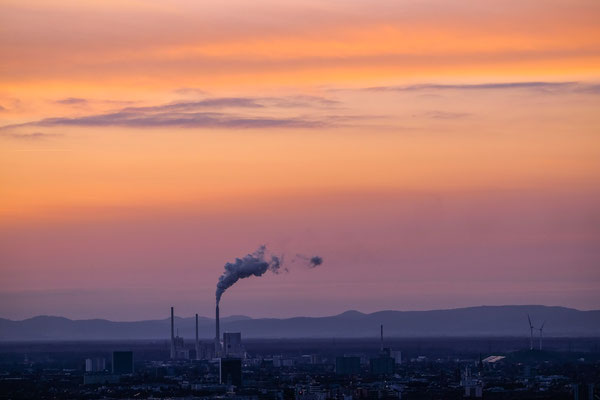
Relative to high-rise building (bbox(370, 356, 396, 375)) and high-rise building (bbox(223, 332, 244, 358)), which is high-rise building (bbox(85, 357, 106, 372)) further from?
high-rise building (bbox(370, 356, 396, 375))

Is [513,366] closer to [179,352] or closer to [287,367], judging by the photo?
[287,367]

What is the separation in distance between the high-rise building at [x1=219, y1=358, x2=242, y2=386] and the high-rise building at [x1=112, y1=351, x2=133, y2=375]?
27038mm

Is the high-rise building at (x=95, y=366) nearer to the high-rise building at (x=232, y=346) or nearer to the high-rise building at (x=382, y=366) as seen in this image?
the high-rise building at (x=232, y=346)

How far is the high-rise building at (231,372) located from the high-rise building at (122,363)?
27038 millimetres

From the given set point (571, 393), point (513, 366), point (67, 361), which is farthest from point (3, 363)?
point (571, 393)

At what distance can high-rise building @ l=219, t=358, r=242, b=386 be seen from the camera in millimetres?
122375

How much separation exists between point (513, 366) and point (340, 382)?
39.2 meters

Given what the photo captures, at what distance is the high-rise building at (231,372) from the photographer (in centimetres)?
12238

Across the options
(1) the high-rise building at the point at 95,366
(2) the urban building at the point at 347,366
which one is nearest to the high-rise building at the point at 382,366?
(2) the urban building at the point at 347,366

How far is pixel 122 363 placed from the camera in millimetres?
152250

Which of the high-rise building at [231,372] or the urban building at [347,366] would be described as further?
the urban building at [347,366]

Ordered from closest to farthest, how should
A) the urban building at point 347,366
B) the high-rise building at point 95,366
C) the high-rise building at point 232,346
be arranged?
the urban building at point 347,366 → the high-rise building at point 95,366 → the high-rise building at point 232,346

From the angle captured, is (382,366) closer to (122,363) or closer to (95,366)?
(122,363)

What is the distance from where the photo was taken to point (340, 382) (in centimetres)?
12544
